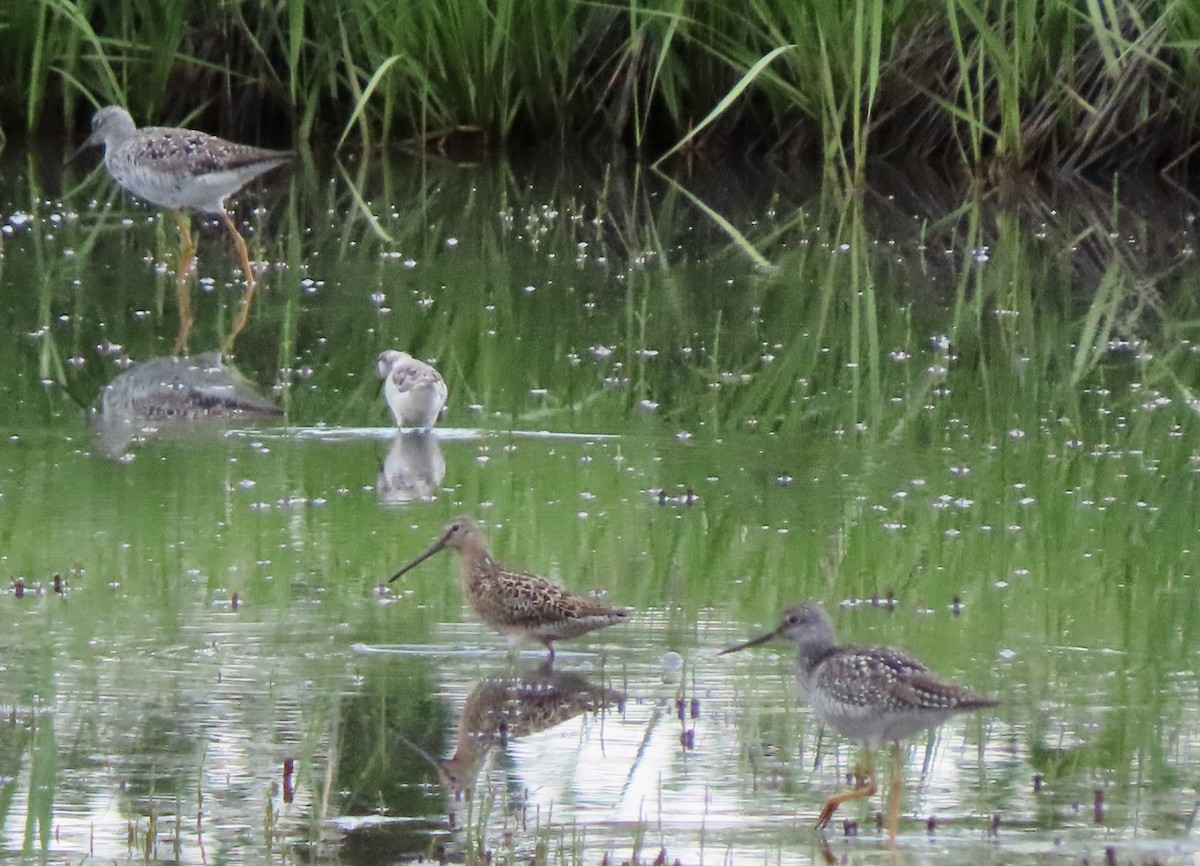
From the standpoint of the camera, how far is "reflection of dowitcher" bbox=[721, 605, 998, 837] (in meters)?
5.36

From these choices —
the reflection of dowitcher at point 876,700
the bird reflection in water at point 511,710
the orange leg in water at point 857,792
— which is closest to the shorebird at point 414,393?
the bird reflection in water at point 511,710

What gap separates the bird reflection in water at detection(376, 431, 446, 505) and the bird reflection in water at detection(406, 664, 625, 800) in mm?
1879

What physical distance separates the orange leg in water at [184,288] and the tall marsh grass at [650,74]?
2.83 meters

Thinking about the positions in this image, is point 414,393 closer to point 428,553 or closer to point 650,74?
point 428,553

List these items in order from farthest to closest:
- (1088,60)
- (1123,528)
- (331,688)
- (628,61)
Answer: (628,61), (1088,60), (1123,528), (331,688)

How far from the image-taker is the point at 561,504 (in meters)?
8.27

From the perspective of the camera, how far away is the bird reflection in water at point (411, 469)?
8.42 metres

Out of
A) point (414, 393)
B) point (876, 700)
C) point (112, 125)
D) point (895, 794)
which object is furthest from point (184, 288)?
point (895, 794)

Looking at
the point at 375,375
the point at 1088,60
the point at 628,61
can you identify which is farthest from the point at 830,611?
the point at 628,61

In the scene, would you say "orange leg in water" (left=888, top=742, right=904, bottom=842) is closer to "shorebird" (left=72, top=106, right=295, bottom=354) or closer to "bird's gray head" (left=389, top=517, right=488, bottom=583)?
"bird's gray head" (left=389, top=517, right=488, bottom=583)

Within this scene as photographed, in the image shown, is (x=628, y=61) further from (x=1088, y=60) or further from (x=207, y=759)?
(x=207, y=759)

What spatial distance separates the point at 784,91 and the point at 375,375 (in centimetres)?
785

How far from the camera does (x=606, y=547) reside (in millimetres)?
7734

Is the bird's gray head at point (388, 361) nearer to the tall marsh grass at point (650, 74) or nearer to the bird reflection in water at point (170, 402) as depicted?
the bird reflection in water at point (170, 402)
